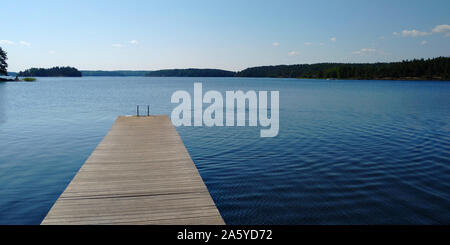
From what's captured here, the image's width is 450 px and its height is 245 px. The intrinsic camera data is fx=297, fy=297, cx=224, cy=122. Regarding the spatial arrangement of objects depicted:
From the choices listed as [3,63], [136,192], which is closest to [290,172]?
[136,192]

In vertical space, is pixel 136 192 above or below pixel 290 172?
above

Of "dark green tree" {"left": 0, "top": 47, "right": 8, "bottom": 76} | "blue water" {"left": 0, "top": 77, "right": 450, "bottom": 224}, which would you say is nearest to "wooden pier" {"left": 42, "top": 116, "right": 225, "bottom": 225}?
"blue water" {"left": 0, "top": 77, "right": 450, "bottom": 224}

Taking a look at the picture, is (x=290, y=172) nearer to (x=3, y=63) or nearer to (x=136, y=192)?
(x=136, y=192)

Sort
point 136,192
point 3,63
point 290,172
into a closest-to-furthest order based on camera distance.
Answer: point 136,192 → point 290,172 → point 3,63

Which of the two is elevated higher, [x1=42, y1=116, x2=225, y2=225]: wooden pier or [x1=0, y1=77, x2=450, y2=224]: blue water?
[x1=42, y1=116, x2=225, y2=225]: wooden pier

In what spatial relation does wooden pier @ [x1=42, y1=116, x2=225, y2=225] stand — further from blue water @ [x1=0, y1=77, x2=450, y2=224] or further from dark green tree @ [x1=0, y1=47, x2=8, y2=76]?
dark green tree @ [x1=0, y1=47, x2=8, y2=76]

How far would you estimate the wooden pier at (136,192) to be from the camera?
443 cm

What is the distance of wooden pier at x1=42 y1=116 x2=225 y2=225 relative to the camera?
4.43m

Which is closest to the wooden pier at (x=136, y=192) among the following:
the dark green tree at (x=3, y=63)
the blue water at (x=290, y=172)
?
the blue water at (x=290, y=172)

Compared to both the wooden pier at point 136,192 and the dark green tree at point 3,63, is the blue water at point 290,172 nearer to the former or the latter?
the wooden pier at point 136,192

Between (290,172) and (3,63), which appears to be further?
(3,63)

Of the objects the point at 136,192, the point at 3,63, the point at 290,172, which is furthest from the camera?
the point at 3,63

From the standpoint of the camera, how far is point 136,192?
5.46 metres
